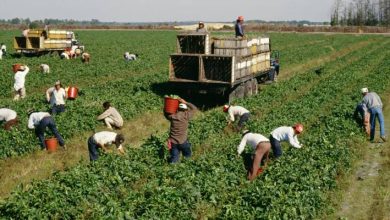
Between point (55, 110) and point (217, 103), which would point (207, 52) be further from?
point (55, 110)

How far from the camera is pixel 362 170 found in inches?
488

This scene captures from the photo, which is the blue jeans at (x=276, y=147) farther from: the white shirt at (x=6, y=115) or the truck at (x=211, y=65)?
the white shirt at (x=6, y=115)

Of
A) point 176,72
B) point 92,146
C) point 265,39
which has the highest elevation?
point 265,39

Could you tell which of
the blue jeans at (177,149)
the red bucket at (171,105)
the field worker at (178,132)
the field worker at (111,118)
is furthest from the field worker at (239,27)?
the blue jeans at (177,149)

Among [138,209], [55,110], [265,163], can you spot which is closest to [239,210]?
[138,209]

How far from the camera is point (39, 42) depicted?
1444 inches

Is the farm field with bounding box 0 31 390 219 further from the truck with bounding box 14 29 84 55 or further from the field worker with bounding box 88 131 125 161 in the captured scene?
the truck with bounding box 14 29 84 55

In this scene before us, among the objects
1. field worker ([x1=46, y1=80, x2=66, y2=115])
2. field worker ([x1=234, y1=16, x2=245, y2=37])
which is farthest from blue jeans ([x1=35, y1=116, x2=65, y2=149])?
field worker ([x1=234, y1=16, x2=245, y2=37])

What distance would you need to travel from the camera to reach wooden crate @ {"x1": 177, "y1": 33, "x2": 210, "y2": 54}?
19453mm

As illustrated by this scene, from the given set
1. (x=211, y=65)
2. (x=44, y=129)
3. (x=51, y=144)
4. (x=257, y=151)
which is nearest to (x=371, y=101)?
(x=257, y=151)

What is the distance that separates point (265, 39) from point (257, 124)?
9575 mm

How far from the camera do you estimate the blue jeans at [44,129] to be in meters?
13.0

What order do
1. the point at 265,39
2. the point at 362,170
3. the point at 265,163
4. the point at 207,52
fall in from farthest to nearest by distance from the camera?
the point at 265,39 → the point at 207,52 → the point at 362,170 → the point at 265,163

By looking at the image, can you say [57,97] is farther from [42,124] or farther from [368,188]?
[368,188]
